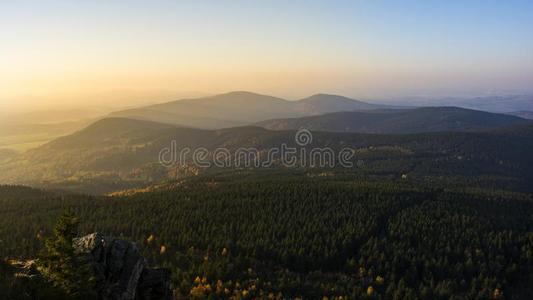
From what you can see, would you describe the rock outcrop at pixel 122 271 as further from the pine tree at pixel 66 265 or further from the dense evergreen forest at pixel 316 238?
the dense evergreen forest at pixel 316 238

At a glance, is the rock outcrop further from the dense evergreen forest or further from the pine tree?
the dense evergreen forest

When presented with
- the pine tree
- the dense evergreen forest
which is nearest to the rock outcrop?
the pine tree

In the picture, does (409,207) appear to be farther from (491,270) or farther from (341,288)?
(341,288)

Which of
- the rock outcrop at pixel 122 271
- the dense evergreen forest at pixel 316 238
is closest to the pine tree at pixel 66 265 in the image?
the rock outcrop at pixel 122 271

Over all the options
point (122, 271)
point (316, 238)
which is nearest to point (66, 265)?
point (122, 271)

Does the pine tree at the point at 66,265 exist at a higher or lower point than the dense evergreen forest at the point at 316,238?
higher

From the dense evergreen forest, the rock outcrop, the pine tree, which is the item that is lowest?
the dense evergreen forest
